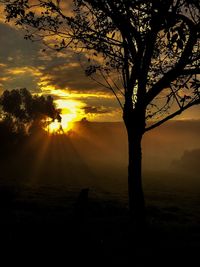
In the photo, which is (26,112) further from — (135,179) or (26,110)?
(135,179)

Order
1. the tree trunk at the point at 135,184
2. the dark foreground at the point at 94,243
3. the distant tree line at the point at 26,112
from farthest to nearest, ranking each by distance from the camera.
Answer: the distant tree line at the point at 26,112 < the tree trunk at the point at 135,184 < the dark foreground at the point at 94,243

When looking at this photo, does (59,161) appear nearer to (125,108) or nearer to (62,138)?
(62,138)

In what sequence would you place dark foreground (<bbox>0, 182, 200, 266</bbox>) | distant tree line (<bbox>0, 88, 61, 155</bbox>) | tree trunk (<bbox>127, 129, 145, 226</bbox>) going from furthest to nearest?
distant tree line (<bbox>0, 88, 61, 155</bbox>), tree trunk (<bbox>127, 129, 145, 226</bbox>), dark foreground (<bbox>0, 182, 200, 266</bbox>)

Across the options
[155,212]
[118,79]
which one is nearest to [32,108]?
[155,212]

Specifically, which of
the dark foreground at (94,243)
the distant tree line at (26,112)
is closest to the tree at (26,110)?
the distant tree line at (26,112)

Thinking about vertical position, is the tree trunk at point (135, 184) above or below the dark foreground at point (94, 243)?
above

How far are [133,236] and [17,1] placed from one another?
49.5 feet

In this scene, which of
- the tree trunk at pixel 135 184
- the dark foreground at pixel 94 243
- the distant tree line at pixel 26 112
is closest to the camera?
the dark foreground at pixel 94 243

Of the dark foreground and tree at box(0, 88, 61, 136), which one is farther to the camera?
tree at box(0, 88, 61, 136)

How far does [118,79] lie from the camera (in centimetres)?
2767

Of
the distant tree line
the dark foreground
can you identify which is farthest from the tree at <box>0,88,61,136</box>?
the dark foreground

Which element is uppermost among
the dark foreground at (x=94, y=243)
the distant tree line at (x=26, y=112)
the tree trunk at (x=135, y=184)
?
the distant tree line at (x=26, y=112)

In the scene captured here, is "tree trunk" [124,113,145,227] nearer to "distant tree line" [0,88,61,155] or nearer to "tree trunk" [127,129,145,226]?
"tree trunk" [127,129,145,226]

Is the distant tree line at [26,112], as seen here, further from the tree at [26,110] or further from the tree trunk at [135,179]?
the tree trunk at [135,179]
